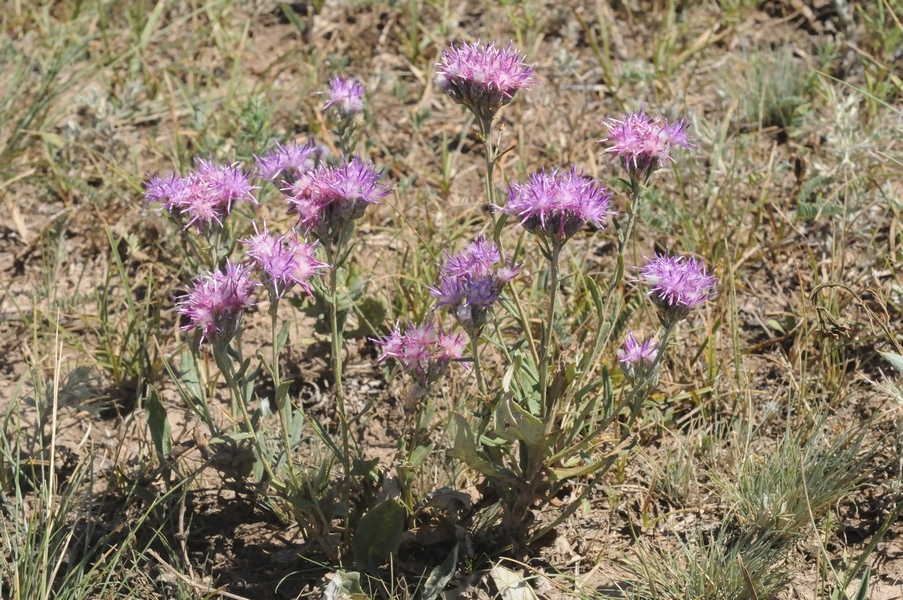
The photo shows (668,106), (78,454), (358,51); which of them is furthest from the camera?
(358,51)

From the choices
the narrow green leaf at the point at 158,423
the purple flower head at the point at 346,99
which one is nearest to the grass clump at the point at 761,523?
the narrow green leaf at the point at 158,423

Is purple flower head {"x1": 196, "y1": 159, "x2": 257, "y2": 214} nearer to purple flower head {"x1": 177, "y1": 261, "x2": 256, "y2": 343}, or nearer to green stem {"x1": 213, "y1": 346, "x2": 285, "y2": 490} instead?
purple flower head {"x1": 177, "y1": 261, "x2": 256, "y2": 343}

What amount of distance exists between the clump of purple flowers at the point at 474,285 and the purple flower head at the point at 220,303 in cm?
41

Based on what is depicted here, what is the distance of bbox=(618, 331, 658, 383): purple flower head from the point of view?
7.09 feet

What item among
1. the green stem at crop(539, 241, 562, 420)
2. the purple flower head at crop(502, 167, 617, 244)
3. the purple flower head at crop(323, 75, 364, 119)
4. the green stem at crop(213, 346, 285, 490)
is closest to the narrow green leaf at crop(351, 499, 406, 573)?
the green stem at crop(213, 346, 285, 490)

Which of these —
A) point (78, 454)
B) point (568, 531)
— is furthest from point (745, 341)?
point (78, 454)

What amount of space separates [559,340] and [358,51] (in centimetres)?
212

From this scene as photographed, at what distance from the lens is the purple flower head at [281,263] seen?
1.97 metres

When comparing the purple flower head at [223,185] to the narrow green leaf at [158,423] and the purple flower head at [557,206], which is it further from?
the purple flower head at [557,206]

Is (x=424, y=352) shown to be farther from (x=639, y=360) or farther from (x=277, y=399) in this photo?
(x=639, y=360)

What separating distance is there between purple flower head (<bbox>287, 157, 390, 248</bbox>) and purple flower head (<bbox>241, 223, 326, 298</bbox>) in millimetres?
58

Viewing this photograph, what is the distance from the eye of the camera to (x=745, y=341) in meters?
3.13

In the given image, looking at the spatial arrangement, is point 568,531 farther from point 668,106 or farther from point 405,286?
point 668,106

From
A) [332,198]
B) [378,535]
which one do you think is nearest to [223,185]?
[332,198]
